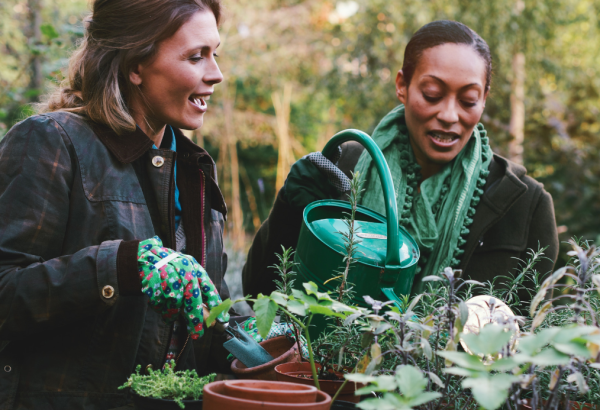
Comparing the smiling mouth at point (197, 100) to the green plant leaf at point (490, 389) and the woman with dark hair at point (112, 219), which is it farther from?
the green plant leaf at point (490, 389)

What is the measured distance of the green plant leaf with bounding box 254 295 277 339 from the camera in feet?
2.33

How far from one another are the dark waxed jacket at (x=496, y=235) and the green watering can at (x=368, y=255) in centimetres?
66

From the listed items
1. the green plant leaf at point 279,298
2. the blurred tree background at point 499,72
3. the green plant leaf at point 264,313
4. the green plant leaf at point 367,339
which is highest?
the blurred tree background at point 499,72

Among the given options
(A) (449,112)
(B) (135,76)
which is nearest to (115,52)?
(B) (135,76)

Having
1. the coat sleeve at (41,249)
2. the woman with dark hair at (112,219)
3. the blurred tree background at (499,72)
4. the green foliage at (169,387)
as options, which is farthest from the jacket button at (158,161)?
the blurred tree background at (499,72)

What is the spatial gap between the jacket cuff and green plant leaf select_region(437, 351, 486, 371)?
75 centimetres

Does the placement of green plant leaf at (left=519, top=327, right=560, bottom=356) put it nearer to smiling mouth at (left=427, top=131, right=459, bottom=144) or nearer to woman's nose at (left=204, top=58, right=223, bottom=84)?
woman's nose at (left=204, top=58, right=223, bottom=84)

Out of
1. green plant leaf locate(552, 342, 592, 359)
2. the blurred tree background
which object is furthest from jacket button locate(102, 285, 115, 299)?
the blurred tree background

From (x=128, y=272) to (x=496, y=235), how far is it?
1.46 metres

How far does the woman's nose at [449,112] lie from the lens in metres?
1.91

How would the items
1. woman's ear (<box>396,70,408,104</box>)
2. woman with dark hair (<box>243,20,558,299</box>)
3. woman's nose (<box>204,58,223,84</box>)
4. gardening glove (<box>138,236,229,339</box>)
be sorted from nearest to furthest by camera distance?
gardening glove (<box>138,236,229,339</box>) → woman's nose (<box>204,58,223,84</box>) → woman with dark hair (<box>243,20,558,299</box>) → woman's ear (<box>396,70,408,104</box>)

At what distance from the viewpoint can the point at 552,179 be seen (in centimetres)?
591

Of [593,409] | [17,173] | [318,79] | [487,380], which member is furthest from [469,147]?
[318,79]

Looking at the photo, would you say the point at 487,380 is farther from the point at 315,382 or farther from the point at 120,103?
the point at 120,103
